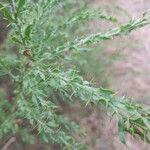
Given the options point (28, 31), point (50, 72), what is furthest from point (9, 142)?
point (28, 31)

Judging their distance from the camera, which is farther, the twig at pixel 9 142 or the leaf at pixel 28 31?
the twig at pixel 9 142

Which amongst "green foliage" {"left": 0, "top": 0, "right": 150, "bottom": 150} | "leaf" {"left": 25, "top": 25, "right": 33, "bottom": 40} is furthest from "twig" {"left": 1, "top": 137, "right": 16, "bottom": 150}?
Answer: "leaf" {"left": 25, "top": 25, "right": 33, "bottom": 40}

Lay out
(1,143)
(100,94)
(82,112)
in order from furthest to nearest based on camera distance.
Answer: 1. (82,112)
2. (1,143)
3. (100,94)

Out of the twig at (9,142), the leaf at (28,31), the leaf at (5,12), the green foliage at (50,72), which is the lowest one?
the twig at (9,142)

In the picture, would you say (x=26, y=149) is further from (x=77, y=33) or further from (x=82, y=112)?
(x=77, y=33)

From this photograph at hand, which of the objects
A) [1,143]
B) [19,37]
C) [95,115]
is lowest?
[95,115]

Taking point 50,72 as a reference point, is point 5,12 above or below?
above

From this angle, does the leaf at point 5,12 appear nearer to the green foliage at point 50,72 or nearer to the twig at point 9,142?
the green foliage at point 50,72

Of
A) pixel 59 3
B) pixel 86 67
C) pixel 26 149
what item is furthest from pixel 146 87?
pixel 59 3

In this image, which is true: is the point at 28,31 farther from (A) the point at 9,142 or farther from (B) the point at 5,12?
(A) the point at 9,142

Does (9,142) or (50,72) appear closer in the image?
(50,72)

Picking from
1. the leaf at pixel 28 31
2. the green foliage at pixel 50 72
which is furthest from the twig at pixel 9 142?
the leaf at pixel 28 31
